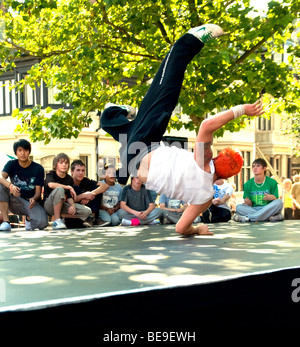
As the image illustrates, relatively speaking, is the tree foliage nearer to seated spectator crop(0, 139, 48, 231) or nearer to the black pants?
seated spectator crop(0, 139, 48, 231)

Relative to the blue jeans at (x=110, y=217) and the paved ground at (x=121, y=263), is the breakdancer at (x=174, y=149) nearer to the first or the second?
the paved ground at (x=121, y=263)

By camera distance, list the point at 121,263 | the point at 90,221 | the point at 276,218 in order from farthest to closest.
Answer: the point at 276,218
the point at 90,221
the point at 121,263

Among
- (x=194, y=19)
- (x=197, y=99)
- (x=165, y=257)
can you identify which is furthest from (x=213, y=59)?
(x=165, y=257)

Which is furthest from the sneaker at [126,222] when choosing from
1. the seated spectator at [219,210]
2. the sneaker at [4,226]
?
the sneaker at [4,226]

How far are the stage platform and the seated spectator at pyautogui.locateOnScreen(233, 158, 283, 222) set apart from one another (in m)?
3.95

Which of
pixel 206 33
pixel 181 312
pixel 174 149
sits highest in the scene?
pixel 206 33

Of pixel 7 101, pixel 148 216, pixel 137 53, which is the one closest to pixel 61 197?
pixel 148 216

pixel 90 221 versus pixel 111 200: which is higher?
pixel 111 200

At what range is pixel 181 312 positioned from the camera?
1.77 m

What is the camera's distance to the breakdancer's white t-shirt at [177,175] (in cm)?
342

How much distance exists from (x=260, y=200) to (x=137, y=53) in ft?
10.9

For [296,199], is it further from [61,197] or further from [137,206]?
[61,197]

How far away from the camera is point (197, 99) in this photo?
23.2 feet
